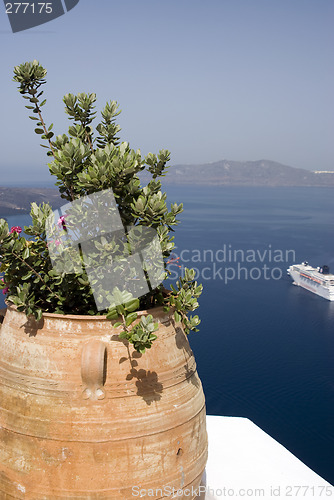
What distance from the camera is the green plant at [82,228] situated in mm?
3387

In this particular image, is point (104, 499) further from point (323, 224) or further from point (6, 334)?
point (323, 224)

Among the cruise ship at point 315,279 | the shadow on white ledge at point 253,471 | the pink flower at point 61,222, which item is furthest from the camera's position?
the cruise ship at point 315,279

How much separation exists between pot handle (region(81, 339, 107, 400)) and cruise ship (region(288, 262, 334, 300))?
54.3m

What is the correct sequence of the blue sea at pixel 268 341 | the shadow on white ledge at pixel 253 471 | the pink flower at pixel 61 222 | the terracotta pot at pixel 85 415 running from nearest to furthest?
the terracotta pot at pixel 85 415 → the pink flower at pixel 61 222 → the shadow on white ledge at pixel 253 471 → the blue sea at pixel 268 341

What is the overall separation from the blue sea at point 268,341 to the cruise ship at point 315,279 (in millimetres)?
918

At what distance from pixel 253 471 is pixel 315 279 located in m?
52.8

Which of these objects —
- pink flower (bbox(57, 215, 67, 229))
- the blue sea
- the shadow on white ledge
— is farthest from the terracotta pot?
the blue sea

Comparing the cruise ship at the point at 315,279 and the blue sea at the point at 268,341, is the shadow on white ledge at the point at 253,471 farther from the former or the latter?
the cruise ship at the point at 315,279

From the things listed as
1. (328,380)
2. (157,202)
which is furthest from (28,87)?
(328,380)

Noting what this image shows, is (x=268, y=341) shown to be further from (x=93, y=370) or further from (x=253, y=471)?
(x=93, y=370)

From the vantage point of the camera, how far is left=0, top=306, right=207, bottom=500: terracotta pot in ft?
10.8

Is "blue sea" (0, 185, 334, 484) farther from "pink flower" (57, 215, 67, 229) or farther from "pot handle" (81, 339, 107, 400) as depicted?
"pot handle" (81, 339, 107, 400)

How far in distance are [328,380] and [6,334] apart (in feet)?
114

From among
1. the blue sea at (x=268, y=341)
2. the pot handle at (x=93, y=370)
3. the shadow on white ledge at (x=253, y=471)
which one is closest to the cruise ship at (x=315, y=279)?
the blue sea at (x=268, y=341)
